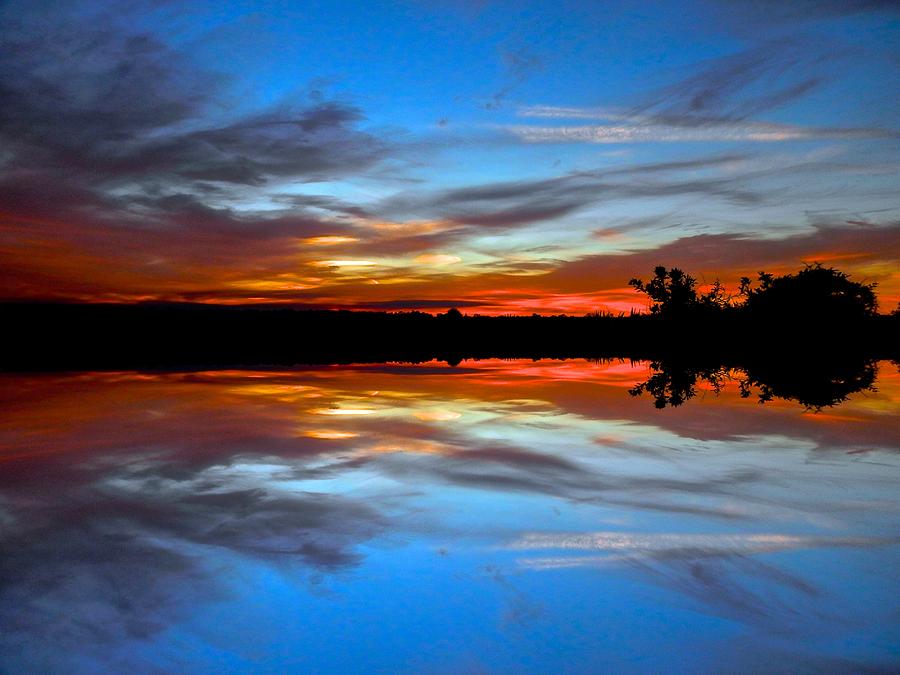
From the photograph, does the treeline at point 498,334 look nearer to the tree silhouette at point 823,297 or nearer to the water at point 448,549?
the tree silhouette at point 823,297

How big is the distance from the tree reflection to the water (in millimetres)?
4174

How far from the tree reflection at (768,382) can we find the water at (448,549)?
4.17m

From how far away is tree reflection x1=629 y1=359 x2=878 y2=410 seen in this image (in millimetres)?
13211

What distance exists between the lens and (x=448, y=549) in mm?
4398

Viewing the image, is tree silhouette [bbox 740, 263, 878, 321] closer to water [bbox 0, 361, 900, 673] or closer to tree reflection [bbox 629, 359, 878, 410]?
tree reflection [bbox 629, 359, 878, 410]

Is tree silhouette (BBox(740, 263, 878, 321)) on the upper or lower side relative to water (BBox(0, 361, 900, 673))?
upper

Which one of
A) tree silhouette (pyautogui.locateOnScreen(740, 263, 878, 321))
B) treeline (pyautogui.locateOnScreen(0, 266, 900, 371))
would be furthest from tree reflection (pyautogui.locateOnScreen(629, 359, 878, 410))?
tree silhouette (pyautogui.locateOnScreen(740, 263, 878, 321))

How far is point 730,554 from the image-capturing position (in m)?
4.30

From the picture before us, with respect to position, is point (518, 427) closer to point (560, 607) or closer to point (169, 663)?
point (560, 607)

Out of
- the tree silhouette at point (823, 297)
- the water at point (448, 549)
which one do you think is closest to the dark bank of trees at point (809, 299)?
the tree silhouette at point (823, 297)

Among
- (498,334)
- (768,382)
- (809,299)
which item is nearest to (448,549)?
(768,382)

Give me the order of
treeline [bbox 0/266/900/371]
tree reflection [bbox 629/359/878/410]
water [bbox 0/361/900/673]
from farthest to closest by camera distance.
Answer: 1. treeline [bbox 0/266/900/371]
2. tree reflection [bbox 629/359/878/410]
3. water [bbox 0/361/900/673]

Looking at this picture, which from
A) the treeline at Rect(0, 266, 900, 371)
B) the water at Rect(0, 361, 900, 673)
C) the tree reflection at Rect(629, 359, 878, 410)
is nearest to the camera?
the water at Rect(0, 361, 900, 673)

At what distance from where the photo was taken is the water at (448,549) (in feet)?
10.5
